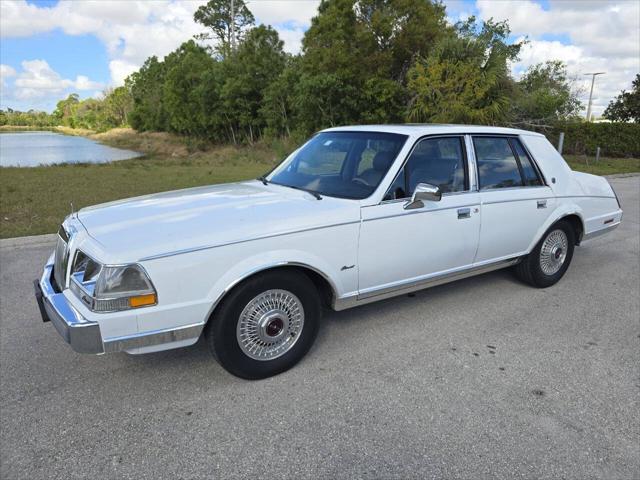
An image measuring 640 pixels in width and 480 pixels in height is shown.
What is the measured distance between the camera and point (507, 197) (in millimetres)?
4406

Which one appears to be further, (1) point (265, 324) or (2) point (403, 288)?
(2) point (403, 288)

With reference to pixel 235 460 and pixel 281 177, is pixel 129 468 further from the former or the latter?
pixel 281 177

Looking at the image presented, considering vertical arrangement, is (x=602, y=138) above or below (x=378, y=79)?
below

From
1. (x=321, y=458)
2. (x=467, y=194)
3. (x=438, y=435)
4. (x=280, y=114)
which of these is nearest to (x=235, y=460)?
(x=321, y=458)

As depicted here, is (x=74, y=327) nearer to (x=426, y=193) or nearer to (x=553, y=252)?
(x=426, y=193)

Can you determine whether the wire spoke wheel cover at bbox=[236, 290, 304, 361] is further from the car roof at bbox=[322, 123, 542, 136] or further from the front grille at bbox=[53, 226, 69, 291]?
the car roof at bbox=[322, 123, 542, 136]

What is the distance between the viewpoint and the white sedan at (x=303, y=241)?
278 cm

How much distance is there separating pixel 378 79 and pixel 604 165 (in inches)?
Answer: 438

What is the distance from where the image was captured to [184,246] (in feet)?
9.24

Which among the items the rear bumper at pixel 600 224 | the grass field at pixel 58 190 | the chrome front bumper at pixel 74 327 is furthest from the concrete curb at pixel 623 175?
the chrome front bumper at pixel 74 327

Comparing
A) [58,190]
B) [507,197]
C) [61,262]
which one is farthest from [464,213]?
[58,190]

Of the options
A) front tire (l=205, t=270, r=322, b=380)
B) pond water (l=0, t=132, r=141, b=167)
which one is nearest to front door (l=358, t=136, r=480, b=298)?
front tire (l=205, t=270, r=322, b=380)

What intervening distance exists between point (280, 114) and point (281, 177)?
1240 inches

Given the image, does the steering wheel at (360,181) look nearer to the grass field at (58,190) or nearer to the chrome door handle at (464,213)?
the chrome door handle at (464,213)
